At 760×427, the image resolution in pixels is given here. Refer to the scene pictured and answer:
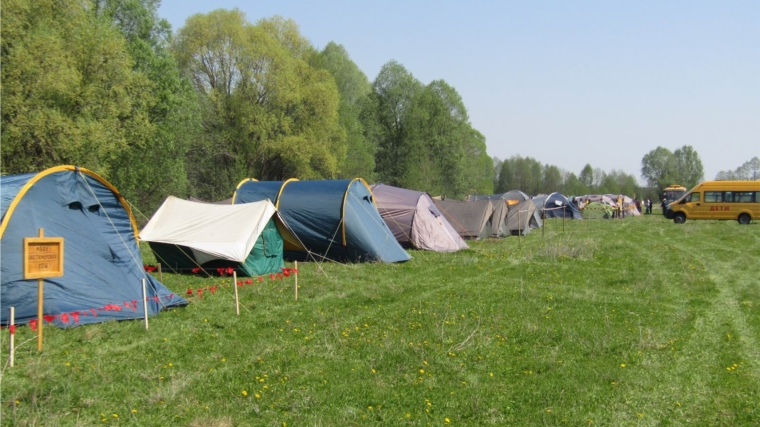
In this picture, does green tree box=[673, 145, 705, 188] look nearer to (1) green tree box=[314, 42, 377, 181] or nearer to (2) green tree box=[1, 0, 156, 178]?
(1) green tree box=[314, 42, 377, 181]

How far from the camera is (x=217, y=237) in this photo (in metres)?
13.3

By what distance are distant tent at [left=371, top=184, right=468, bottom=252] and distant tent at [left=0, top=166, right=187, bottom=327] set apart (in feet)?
33.4

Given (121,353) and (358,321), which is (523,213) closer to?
(358,321)

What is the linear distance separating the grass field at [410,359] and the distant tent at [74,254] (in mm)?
445

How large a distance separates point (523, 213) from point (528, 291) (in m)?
16.6

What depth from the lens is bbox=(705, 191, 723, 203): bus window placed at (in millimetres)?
34469

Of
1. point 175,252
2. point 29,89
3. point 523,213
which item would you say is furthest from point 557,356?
point 523,213

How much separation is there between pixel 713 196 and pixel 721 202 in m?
0.52

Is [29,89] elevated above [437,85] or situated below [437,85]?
below

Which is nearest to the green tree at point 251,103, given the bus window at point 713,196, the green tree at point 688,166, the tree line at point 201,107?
the tree line at point 201,107

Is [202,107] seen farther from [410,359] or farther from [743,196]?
[743,196]

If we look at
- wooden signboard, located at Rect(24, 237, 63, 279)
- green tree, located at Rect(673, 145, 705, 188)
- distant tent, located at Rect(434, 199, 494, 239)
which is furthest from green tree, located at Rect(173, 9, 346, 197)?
green tree, located at Rect(673, 145, 705, 188)

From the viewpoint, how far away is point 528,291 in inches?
459

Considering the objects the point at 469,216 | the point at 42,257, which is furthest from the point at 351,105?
the point at 42,257
